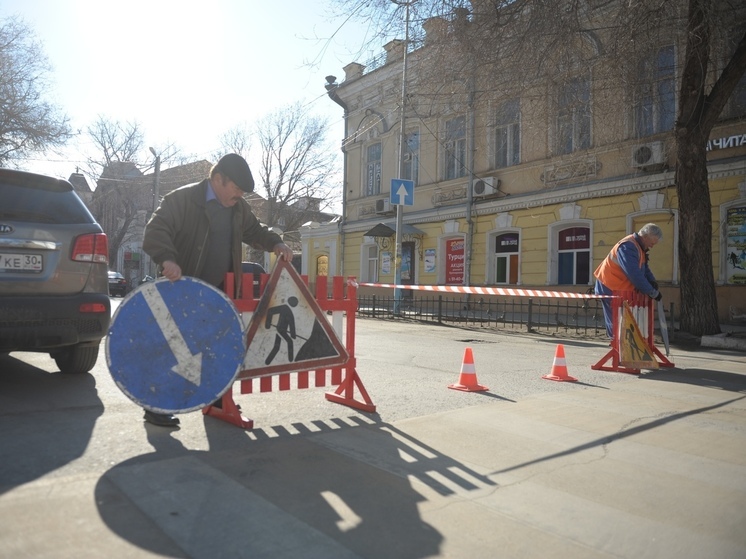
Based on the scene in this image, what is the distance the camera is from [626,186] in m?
17.6

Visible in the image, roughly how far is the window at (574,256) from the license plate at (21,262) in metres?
16.9

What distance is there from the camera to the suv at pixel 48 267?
464 cm

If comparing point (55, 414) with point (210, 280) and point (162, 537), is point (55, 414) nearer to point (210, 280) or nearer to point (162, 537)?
point (210, 280)

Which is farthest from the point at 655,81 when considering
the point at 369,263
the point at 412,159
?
the point at 369,263

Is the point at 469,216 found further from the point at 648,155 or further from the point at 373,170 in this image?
the point at 373,170

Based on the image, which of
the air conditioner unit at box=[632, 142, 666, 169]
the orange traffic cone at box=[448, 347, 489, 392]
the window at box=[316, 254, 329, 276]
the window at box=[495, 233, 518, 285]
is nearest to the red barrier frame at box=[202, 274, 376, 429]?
the orange traffic cone at box=[448, 347, 489, 392]

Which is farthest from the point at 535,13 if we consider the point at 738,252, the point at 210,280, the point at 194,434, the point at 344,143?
the point at 344,143

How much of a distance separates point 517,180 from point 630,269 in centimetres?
1400

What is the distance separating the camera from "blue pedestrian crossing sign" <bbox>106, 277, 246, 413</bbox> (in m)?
3.56

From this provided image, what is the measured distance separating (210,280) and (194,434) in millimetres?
1075

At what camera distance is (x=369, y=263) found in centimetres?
2848

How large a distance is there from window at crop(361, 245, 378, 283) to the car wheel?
22.4 metres

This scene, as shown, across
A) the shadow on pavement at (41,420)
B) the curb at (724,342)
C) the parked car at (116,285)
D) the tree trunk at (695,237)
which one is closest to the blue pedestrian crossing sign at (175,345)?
the shadow on pavement at (41,420)

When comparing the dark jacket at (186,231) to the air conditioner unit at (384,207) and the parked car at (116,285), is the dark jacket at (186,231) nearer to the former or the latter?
the air conditioner unit at (384,207)
